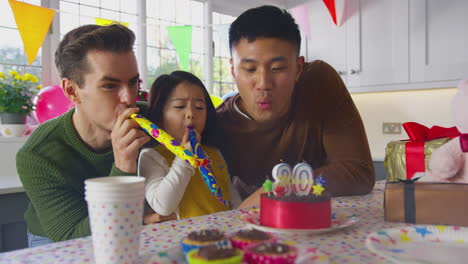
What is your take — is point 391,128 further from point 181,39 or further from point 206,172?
point 206,172

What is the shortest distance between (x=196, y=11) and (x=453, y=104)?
2957 millimetres

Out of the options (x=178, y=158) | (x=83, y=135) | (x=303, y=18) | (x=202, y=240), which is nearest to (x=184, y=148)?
(x=178, y=158)

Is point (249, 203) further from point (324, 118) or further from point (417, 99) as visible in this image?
point (417, 99)

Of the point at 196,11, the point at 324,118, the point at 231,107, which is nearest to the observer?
the point at 324,118

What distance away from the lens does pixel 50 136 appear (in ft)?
3.94

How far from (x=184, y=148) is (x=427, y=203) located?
0.52 meters

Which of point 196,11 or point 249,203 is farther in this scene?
point 196,11

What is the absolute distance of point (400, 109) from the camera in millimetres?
3385

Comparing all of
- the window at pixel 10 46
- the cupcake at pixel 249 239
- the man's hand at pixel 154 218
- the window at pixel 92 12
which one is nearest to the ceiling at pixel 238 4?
the window at pixel 92 12

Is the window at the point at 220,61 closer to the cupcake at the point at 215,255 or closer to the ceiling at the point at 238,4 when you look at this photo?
the ceiling at the point at 238,4

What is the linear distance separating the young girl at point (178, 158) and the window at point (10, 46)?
Answer: 69.0 inches

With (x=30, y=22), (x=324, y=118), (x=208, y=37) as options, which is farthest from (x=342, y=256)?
(x=208, y=37)

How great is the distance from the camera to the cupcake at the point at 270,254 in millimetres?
505

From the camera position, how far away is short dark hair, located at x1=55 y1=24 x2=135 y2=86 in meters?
1.19
